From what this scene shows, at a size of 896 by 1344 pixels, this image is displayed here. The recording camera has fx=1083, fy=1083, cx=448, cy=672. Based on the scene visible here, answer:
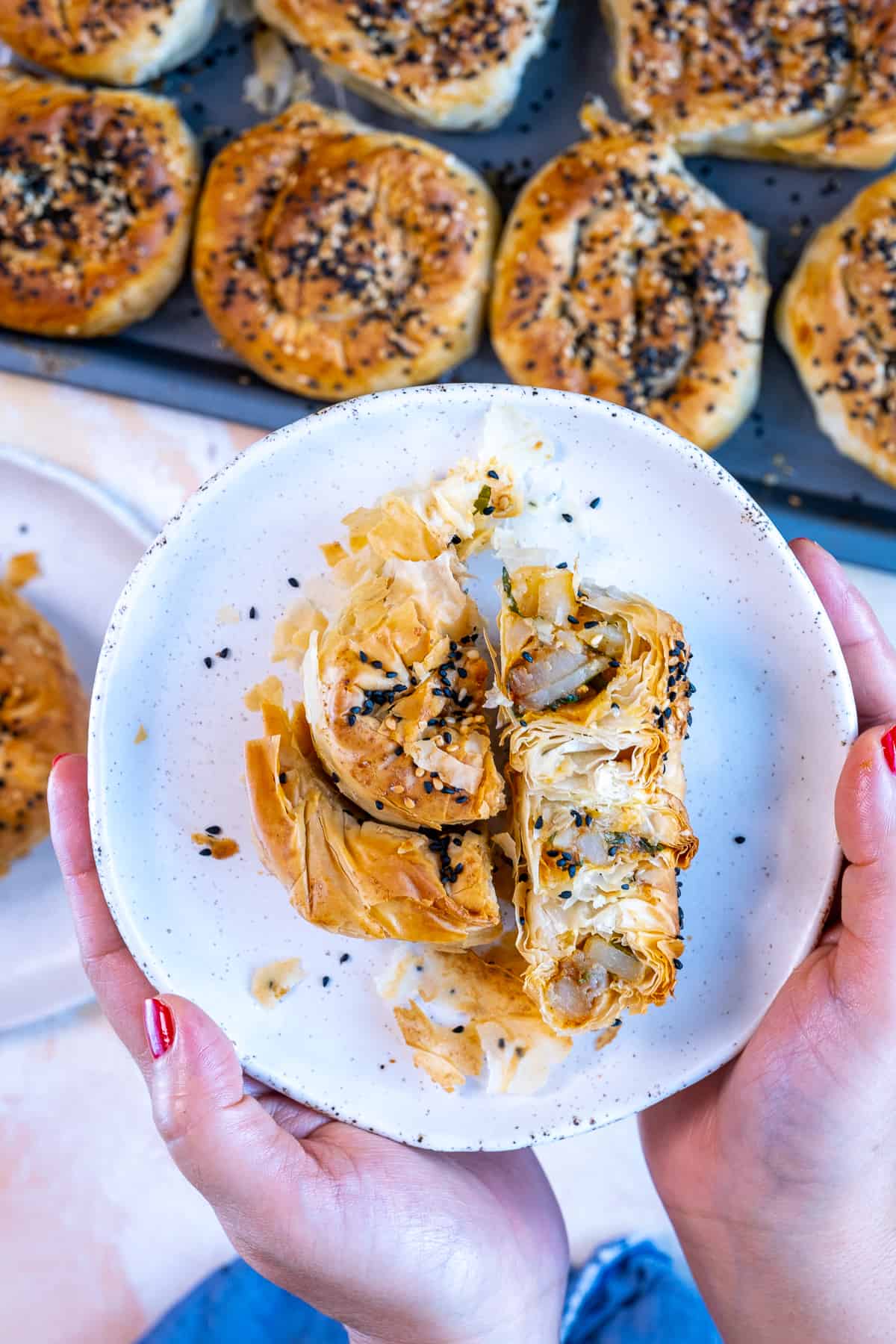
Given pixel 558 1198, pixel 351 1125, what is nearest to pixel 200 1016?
pixel 351 1125

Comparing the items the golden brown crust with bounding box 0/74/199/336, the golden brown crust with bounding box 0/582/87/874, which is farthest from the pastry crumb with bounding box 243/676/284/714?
the golden brown crust with bounding box 0/74/199/336

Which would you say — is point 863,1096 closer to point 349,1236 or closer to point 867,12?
point 349,1236

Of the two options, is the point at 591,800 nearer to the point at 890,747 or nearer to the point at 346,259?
the point at 890,747

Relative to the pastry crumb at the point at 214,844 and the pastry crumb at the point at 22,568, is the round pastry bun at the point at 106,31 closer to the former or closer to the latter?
the pastry crumb at the point at 22,568

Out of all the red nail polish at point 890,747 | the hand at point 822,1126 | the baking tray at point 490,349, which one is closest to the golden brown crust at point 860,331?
the baking tray at point 490,349

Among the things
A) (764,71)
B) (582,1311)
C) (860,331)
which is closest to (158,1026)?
(582,1311)

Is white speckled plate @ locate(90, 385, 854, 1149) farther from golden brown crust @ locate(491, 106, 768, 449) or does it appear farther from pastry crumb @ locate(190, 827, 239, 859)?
golden brown crust @ locate(491, 106, 768, 449)
